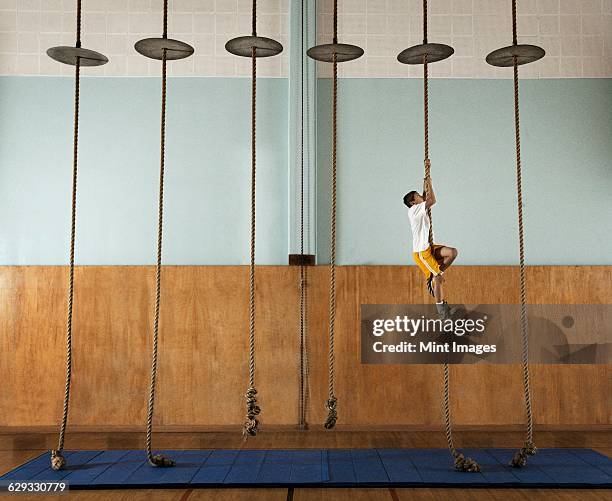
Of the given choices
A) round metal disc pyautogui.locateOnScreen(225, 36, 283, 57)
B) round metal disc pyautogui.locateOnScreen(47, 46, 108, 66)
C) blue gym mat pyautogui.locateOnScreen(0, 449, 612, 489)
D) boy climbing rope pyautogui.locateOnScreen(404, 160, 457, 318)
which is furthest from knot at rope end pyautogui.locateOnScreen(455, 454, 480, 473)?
round metal disc pyautogui.locateOnScreen(47, 46, 108, 66)

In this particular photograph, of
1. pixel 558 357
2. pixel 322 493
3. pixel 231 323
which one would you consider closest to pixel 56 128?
pixel 231 323

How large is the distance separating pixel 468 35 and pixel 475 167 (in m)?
0.94

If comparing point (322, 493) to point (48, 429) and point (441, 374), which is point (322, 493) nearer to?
point (441, 374)

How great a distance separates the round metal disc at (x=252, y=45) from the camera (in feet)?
8.00

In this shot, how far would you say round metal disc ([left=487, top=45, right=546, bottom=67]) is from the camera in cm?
248

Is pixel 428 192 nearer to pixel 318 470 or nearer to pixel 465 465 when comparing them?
pixel 465 465

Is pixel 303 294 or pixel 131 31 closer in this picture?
pixel 303 294

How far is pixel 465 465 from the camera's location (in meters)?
2.75

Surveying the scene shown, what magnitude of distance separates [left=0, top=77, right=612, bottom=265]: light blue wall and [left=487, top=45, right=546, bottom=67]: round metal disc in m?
1.37

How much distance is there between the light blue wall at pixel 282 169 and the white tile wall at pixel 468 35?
0.10 metres

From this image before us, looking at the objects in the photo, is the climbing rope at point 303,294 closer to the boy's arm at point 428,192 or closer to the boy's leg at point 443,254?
the boy's leg at point 443,254

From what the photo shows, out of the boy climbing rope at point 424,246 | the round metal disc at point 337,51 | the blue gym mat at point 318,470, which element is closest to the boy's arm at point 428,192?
the boy climbing rope at point 424,246

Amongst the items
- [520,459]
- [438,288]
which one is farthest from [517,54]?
[520,459]

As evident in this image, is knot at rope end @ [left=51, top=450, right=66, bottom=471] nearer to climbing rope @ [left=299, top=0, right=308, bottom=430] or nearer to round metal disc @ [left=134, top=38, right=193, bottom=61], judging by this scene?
climbing rope @ [left=299, top=0, right=308, bottom=430]
